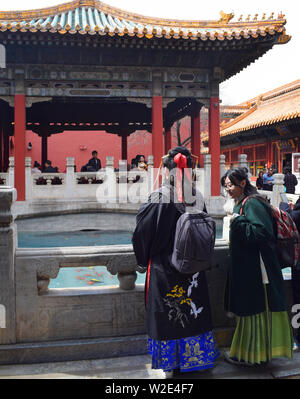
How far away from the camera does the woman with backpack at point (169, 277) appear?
2.40m

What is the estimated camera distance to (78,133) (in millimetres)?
20625

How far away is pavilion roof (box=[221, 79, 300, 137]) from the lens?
45.4 feet

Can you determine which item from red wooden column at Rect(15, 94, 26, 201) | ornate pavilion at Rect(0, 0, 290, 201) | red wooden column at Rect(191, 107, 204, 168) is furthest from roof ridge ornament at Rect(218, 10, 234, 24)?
red wooden column at Rect(15, 94, 26, 201)

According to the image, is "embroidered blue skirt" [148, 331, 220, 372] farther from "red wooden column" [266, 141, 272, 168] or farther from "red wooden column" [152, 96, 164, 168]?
"red wooden column" [266, 141, 272, 168]

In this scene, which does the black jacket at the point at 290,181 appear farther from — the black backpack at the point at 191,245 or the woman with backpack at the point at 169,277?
the black backpack at the point at 191,245

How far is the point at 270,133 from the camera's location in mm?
15102

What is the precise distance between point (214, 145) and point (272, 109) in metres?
8.04

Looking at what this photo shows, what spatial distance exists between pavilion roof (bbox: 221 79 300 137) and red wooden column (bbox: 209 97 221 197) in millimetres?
2771

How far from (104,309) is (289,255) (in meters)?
1.37

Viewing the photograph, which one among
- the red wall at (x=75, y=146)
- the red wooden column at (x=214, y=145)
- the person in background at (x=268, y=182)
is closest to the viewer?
the red wooden column at (x=214, y=145)

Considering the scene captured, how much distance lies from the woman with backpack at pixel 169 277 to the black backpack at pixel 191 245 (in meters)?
0.09

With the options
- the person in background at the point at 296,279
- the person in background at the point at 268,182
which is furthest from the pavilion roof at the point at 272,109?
the person in background at the point at 296,279

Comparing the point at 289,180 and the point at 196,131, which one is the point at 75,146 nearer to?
the point at 196,131

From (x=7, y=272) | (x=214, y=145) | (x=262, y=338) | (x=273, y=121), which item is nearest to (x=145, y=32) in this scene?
(x=214, y=145)
